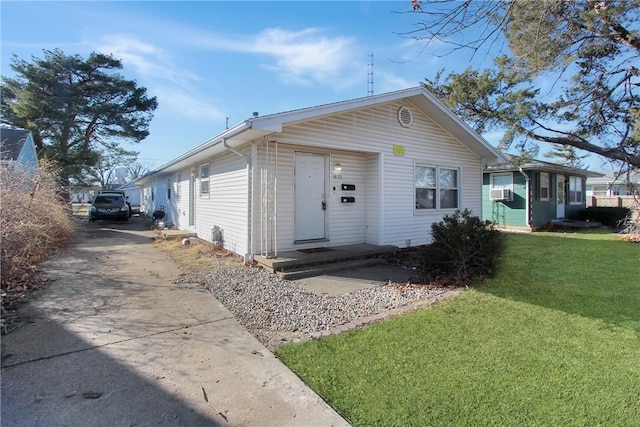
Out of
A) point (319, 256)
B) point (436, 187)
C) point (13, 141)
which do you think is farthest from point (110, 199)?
point (436, 187)

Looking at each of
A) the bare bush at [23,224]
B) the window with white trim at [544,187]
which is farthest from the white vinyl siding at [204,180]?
the window with white trim at [544,187]

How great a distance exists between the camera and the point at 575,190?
730 inches

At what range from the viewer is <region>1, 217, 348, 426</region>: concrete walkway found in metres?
2.27

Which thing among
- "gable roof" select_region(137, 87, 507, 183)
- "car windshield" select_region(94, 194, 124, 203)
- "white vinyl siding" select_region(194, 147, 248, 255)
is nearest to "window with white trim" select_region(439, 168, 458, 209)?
"gable roof" select_region(137, 87, 507, 183)

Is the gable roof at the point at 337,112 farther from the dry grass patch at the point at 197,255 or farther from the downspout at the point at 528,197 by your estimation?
the downspout at the point at 528,197

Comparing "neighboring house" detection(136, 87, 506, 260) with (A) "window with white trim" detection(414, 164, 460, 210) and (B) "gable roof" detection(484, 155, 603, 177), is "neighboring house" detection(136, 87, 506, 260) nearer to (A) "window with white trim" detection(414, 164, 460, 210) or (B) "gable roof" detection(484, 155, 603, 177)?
(A) "window with white trim" detection(414, 164, 460, 210)

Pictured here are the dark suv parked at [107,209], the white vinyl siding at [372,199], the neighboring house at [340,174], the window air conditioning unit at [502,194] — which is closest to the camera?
the neighboring house at [340,174]

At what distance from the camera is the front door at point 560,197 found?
16.9m

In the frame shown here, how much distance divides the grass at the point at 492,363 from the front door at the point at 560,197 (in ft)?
45.9

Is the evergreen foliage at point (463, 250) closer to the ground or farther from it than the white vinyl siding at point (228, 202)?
closer to the ground

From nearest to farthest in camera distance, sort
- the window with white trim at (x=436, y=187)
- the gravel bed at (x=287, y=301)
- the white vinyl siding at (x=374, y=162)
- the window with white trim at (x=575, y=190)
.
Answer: the gravel bed at (x=287, y=301) → the white vinyl siding at (x=374, y=162) → the window with white trim at (x=436, y=187) → the window with white trim at (x=575, y=190)

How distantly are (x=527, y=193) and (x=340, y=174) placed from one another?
1127 cm

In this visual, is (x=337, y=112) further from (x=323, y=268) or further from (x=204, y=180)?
(x=204, y=180)

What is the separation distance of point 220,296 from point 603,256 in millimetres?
9084
